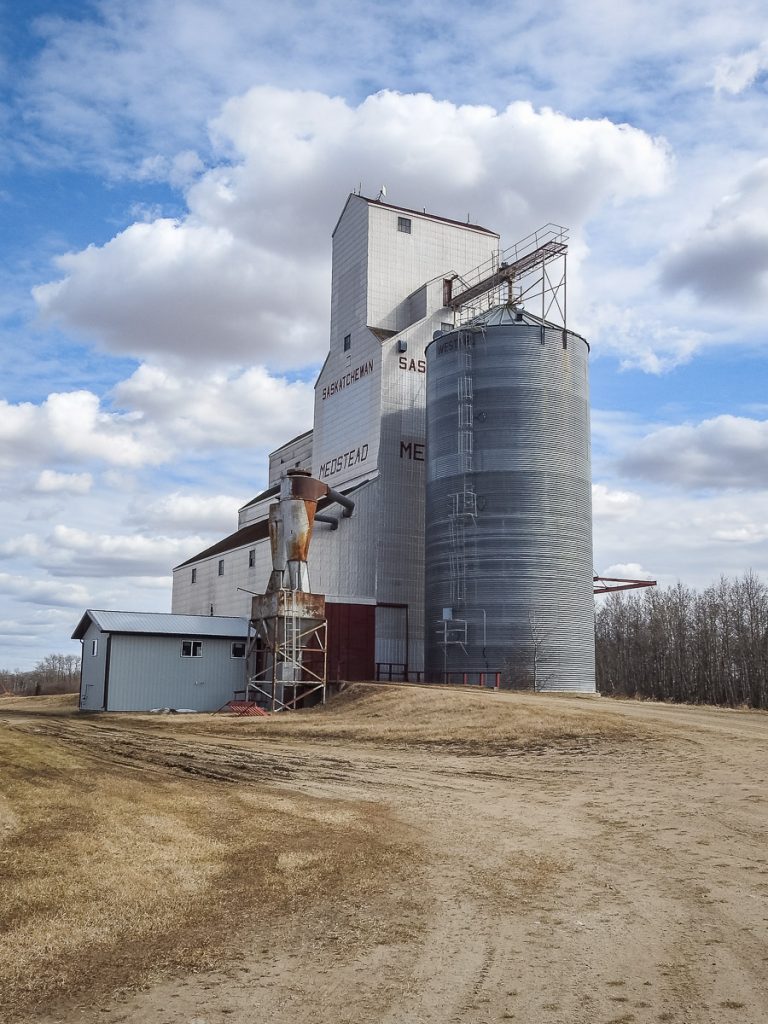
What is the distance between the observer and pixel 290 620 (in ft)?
137

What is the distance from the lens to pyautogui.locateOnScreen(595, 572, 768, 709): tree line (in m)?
72.1

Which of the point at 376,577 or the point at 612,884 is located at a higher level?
the point at 376,577

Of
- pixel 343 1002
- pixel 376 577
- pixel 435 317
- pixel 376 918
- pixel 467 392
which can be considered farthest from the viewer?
pixel 435 317

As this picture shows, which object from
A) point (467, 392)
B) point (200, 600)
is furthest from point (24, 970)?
point (200, 600)

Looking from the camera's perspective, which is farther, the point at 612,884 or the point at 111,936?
the point at 612,884

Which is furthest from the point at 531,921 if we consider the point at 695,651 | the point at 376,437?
the point at 695,651

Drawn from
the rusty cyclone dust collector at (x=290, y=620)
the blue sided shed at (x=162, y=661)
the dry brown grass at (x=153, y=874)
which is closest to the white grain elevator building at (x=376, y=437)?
the rusty cyclone dust collector at (x=290, y=620)

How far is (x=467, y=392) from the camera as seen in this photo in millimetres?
44250

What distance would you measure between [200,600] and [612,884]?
55698 mm

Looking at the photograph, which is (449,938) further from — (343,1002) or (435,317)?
(435,317)

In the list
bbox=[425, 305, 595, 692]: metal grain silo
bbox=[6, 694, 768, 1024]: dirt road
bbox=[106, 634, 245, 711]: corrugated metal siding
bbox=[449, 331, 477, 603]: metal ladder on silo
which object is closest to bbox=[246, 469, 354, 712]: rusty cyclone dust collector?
bbox=[106, 634, 245, 711]: corrugated metal siding

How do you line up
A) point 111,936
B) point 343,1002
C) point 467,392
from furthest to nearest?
point 467,392, point 111,936, point 343,1002

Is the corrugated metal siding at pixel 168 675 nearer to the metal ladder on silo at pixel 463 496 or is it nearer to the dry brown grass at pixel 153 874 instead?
the metal ladder on silo at pixel 463 496

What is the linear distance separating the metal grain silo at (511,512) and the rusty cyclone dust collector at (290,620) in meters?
5.61
